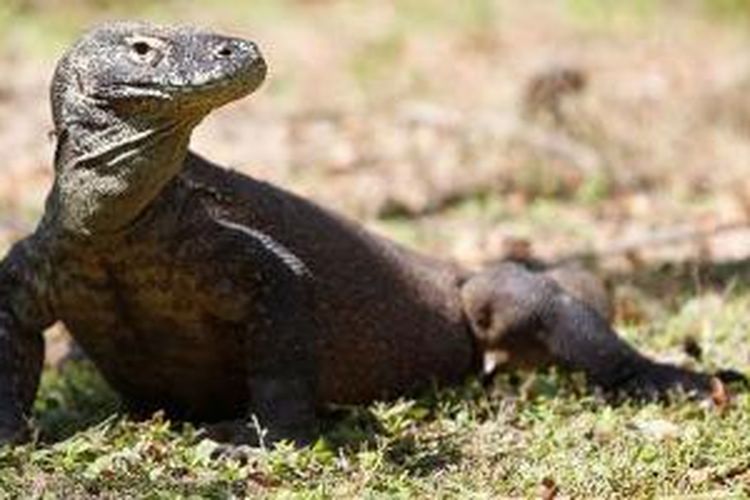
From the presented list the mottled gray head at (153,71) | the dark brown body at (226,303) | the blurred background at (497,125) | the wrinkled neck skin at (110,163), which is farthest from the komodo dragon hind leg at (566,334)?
the mottled gray head at (153,71)

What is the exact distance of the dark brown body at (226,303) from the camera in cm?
569

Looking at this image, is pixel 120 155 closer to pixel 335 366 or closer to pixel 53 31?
pixel 335 366

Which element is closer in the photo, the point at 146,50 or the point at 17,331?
the point at 146,50

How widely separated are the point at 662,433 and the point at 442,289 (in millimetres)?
1322

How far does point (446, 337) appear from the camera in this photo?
6.94 metres

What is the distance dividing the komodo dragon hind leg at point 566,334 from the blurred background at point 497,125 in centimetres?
138

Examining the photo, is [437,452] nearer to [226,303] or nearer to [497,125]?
[226,303]

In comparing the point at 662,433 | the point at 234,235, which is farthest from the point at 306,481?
the point at 662,433

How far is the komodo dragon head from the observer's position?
5.15 meters

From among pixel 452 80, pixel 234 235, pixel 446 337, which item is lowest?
pixel 452 80

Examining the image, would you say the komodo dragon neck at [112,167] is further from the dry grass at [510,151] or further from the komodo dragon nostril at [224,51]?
the dry grass at [510,151]

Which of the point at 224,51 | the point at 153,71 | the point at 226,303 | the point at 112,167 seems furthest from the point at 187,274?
the point at 224,51

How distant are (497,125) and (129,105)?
20.6 ft

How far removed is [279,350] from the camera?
573cm
